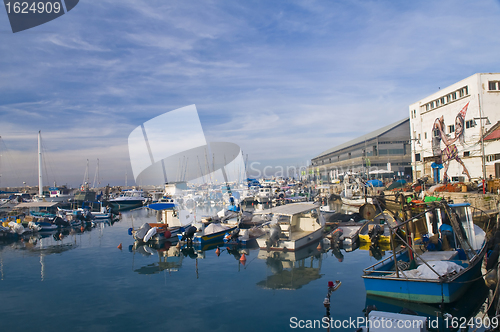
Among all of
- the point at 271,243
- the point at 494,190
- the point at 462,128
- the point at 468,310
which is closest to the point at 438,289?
the point at 468,310

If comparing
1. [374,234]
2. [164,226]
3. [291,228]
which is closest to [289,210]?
[291,228]

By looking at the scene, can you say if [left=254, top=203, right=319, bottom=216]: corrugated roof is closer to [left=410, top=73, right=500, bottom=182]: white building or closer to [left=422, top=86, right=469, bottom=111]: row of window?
[left=410, top=73, right=500, bottom=182]: white building

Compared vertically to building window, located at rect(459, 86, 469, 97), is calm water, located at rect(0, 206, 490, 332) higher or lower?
lower

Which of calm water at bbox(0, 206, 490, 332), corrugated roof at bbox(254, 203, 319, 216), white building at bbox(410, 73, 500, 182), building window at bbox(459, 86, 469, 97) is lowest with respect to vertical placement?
calm water at bbox(0, 206, 490, 332)

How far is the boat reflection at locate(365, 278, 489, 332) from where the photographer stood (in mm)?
9570

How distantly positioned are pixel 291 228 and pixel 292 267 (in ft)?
16.6

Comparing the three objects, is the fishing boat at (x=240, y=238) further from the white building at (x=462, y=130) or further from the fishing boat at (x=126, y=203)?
the fishing boat at (x=126, y=203)

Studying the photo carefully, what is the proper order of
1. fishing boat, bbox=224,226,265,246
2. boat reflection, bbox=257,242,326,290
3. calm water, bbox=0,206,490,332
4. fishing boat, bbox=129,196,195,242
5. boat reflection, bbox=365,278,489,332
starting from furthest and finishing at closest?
fishing boat, bbox=129,196,195,242 → fishing boat, bbox=224,226,265,246 → boat reflection, bbox=257,242,326,290 → calm water, bbox=0,206,490,332 → boat reflection, bbox=365,278,489,332

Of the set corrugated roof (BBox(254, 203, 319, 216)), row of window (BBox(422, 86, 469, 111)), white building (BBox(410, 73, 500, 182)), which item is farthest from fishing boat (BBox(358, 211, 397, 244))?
row of window (BBox(422, 86, 469, 111))

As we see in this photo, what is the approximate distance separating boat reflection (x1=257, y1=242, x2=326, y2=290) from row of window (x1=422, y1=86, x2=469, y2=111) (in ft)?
→ 93.3

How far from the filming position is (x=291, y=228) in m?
21.6

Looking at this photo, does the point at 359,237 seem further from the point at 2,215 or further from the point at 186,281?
the point at 2,215

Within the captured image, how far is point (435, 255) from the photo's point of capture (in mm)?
13078

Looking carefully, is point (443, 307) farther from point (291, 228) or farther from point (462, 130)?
point (462, 130)
